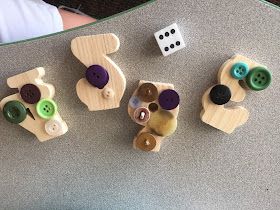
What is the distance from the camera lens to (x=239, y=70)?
0.66m

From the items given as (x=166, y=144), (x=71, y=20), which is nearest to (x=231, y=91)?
(x=166, y=144)

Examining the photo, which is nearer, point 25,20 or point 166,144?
point 166,144

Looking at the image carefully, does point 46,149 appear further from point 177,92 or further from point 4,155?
Result: point 177,92

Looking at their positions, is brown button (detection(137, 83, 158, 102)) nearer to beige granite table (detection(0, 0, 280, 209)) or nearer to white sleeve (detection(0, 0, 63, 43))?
beige granite table (detection(0, 0, 280, 209))

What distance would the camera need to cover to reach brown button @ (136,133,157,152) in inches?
27.7

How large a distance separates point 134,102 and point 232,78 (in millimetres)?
145

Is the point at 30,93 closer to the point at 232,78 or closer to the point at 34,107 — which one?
the point at 34,107

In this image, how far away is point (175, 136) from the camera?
719mm

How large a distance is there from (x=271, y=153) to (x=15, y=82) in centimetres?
39

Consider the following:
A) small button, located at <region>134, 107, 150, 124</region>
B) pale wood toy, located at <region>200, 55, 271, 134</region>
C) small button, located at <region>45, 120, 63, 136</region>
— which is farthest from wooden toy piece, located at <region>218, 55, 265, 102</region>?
small button, located at <region>45, 120, 63, 136</region>

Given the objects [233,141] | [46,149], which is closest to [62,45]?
[46,149]

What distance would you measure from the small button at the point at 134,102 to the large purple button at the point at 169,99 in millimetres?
34

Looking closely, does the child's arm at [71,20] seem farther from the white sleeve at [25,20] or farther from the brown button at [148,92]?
the brown button at [148,92]

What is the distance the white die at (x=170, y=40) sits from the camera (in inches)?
26.1
